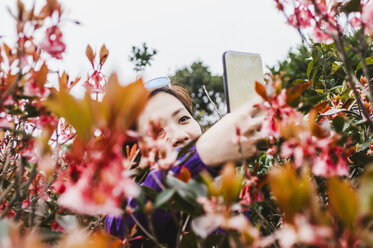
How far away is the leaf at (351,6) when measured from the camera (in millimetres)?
739

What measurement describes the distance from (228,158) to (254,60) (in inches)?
16.0

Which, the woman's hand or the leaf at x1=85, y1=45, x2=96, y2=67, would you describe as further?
the leaf at x1=85, y1=45, x2=96, y2=67

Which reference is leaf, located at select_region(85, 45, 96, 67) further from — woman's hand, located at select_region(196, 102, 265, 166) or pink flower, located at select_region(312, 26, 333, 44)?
pink flower, located at select_region(312, 26, 333, 44)

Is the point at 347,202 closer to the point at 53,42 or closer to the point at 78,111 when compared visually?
the point at 78,111

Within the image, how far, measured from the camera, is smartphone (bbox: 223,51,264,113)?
3.12 ft

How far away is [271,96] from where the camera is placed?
69 centimetres

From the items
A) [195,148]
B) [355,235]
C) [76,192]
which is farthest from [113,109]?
[195,148]

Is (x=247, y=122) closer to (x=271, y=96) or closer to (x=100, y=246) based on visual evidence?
(x=271, y=96)

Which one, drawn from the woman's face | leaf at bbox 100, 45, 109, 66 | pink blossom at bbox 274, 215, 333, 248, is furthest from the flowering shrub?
the woman's face

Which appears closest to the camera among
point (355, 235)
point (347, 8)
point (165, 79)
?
point (355, 235)

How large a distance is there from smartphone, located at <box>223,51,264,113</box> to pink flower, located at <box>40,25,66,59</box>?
0.47 meters

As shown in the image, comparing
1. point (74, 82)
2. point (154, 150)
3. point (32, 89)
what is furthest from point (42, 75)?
point (154, 150)

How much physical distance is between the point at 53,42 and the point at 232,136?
0.48 meters

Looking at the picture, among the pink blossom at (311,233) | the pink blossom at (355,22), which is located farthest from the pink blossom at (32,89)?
the pink blossom at (355,22)
